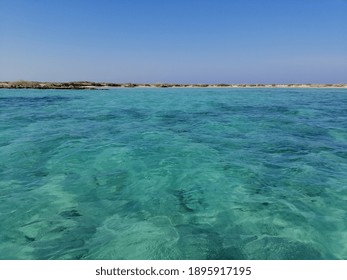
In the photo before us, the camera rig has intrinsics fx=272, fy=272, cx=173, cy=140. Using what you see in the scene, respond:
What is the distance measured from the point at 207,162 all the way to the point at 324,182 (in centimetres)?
323

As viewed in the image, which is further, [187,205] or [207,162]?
[207,162]

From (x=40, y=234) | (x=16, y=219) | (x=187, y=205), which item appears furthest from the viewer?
(x=187, y=205)

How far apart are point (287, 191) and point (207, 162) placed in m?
2.70

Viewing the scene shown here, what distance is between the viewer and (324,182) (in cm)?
696

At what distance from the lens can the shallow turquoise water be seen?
4457 mm

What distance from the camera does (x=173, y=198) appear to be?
243 inches

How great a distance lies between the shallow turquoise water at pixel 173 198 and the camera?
4.46 meters

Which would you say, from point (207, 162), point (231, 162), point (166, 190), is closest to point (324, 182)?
point (231, 162)
